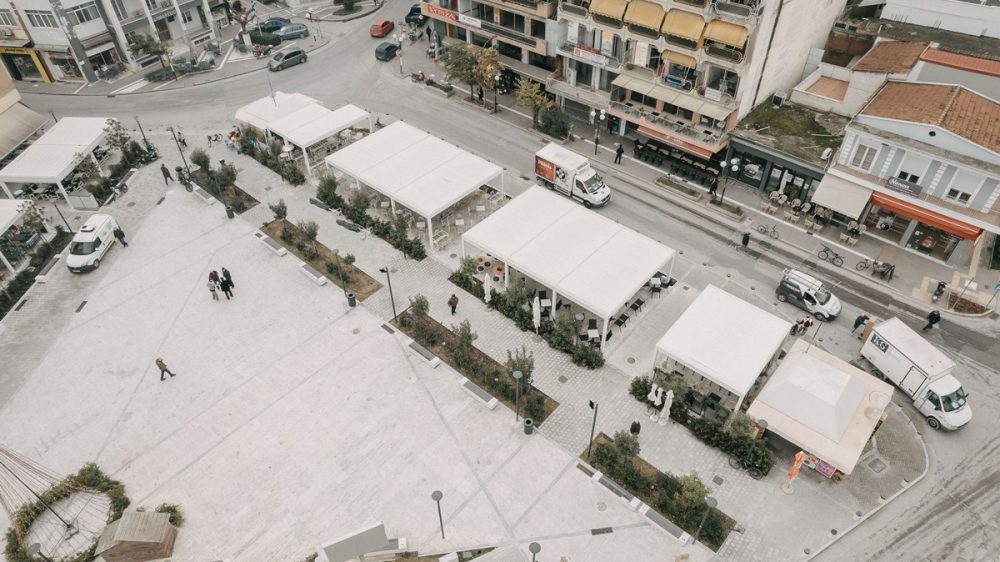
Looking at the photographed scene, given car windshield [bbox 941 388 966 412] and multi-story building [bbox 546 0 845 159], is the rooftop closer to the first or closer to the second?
multi-story building [bbox 546 0 845 159]

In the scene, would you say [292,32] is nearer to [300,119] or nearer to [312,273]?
[300,119]

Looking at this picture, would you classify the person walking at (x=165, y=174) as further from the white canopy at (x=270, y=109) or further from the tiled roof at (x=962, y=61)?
the tiled roof at (x=962, y=61)

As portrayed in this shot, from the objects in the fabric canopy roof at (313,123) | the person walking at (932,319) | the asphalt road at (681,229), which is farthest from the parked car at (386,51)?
the person walking at (932,319)

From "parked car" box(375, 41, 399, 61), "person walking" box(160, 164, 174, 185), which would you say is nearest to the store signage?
"parked car" box(375, 41, 399, 61)

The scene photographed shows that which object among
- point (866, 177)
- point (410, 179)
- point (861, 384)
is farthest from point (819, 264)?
point (410, 179)

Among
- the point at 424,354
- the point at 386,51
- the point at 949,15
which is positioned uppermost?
the point at 949,15

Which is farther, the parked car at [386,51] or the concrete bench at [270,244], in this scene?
the parked car at [386,51]

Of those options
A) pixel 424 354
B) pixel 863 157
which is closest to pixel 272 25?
pixel 424 354
